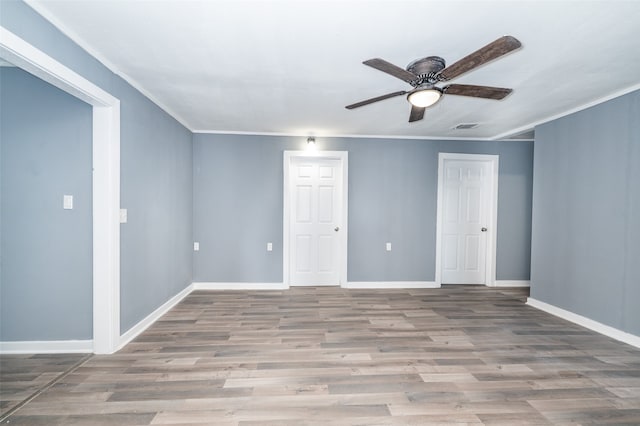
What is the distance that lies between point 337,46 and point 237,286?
3.59 metres

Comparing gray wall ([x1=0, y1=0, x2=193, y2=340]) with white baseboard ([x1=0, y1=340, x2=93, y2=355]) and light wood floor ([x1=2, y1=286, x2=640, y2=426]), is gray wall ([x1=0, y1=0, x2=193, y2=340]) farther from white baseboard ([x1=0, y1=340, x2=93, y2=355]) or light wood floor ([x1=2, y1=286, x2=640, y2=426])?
light wood floor ([x1=2, y1=286, x2=640, y2=426])

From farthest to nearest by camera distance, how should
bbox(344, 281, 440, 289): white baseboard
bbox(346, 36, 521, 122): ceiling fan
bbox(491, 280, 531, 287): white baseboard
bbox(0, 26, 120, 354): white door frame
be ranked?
bbox(491, 280, 531, 287): white baseboard < bbox(344, 281, 440, 289): white baseboard < bbox(0, 26, 120, 354): white door frame < bbox(346, 36, 521, 122): ceiling fan

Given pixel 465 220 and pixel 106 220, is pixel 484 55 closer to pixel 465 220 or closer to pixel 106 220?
pixel 106 220

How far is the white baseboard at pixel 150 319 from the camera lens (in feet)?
8.38

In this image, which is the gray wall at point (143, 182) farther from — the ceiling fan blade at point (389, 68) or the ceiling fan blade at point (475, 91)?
the ceiling fan blade at point (475, 91)

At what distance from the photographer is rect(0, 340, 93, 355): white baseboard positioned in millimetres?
2334

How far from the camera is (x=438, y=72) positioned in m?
1.87

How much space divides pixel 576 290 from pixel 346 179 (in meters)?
3.14

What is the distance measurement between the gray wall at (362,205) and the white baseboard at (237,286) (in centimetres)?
8

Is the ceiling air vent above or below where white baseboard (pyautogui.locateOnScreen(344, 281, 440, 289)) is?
above

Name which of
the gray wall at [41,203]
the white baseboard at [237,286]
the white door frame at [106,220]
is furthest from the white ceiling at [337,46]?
the white baseboard at [237,286]

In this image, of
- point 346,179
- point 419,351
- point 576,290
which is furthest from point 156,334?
point 576,290

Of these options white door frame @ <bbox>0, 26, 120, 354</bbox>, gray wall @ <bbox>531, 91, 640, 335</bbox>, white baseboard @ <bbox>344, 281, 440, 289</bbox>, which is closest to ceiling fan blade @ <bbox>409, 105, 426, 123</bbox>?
gray wall @ <bbox>531, 91, 640, 335</bbox>

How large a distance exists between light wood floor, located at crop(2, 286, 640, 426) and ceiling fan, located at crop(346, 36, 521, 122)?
2.12m
